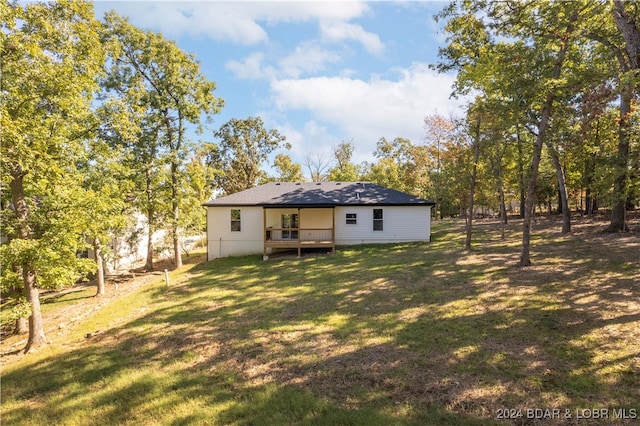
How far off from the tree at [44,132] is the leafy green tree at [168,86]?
8.17 meters

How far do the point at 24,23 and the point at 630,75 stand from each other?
1287 cm

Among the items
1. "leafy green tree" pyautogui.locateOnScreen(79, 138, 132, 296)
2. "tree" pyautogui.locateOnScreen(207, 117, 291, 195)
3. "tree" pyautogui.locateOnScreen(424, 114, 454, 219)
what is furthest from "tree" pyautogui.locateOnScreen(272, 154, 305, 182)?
"leafy green tree" pyautogui.locateOnScreen(79, 138, 132, 296)

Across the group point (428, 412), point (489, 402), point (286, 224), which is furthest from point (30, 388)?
point (286, 224)

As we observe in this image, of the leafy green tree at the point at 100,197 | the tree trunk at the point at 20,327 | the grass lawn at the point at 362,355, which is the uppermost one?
the leafy green tree at the point at 100,197

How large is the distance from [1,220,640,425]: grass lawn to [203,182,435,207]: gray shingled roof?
290 inches

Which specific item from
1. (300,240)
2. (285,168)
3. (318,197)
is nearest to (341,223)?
(318,197)

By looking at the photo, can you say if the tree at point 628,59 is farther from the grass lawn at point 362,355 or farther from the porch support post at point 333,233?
the porch support post at point 333,233

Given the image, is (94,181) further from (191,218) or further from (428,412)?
(428,412)

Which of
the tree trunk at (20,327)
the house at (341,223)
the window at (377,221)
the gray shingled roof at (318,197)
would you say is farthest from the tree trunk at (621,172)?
the tree trunk at (20,327)

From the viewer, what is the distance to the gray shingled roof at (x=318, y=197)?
18.0 m

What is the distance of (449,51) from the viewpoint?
15.7 meters

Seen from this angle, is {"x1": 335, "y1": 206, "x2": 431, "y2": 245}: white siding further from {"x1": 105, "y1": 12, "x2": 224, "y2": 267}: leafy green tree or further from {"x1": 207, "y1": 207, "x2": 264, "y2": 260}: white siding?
{"x1": 105, "y1": 12, "x2": 224, "y2": 267}: leafy green tree

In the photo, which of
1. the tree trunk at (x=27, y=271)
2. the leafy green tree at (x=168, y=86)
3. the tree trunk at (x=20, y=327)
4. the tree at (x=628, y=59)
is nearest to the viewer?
the tree at (x=628, y=59)

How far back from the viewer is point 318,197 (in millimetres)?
18891
